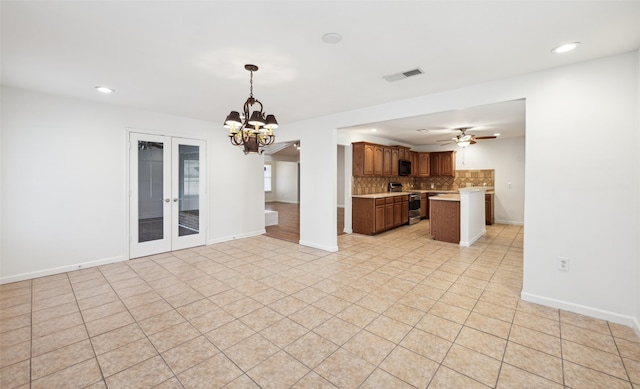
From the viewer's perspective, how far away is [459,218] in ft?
18.5

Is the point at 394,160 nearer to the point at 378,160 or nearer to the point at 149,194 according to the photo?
the point at 378,160

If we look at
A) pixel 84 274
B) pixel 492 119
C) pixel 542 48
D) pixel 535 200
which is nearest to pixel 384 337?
pixel 535 200

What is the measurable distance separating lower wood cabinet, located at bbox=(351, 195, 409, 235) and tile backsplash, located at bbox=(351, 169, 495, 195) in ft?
1.63

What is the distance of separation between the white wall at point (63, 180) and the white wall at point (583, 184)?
220 inches

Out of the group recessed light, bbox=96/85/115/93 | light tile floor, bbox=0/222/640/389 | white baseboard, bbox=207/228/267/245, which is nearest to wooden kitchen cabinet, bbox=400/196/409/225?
light tile floor, bbox=0/222/640/389

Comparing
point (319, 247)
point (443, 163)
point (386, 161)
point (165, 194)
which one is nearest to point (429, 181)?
point (443, 163)

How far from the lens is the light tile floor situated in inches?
75.7

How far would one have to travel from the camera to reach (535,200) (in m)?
3.04

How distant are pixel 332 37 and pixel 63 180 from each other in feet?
14.4

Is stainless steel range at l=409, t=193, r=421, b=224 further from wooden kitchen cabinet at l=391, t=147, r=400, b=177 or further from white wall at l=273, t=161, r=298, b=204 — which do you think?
white wall at l=273, t=161, r=298, b=204

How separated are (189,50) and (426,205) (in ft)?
26.1

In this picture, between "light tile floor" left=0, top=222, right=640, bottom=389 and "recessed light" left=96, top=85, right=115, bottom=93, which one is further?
"recessed light" left=96, top=85, right=115, bottom=93

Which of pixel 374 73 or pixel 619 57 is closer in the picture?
pixel 619 57

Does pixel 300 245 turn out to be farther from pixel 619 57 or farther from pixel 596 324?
pixel 619 57
